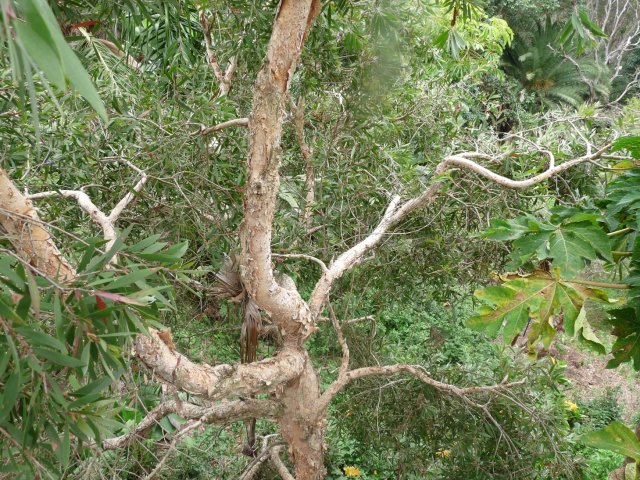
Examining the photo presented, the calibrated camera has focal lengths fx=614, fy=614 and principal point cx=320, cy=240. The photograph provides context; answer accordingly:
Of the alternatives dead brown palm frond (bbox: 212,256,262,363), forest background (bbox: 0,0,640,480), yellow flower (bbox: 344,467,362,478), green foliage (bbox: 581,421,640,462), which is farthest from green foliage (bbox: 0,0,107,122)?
yellow flower (bbox: 344,467,362,478)

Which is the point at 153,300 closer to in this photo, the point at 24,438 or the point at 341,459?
the point at 24,438

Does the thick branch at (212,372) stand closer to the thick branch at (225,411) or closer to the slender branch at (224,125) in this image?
the thick branch at (225,411)

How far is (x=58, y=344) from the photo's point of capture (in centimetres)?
114

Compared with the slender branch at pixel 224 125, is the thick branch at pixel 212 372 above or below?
below

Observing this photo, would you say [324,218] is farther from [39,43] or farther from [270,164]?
[39,43]

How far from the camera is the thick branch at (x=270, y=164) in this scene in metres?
2.01

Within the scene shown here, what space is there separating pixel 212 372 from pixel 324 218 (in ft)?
3.52

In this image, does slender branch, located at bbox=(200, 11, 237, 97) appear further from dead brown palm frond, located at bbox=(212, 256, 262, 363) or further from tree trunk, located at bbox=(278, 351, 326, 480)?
tree trunk, located at bbox=(278, 351, 326, 480)

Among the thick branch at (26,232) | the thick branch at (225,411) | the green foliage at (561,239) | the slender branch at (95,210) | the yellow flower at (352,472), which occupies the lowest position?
the yellow flower at (352,472)

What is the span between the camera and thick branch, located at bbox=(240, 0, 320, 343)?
201cm

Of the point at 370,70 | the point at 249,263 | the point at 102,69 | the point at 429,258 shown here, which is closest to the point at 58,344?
the point at 249,263

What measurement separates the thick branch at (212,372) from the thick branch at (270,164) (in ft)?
0.64

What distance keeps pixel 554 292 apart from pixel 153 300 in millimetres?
1224

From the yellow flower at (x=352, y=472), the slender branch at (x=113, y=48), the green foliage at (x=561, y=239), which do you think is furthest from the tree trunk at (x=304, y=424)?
the yellow flower at (x=352, y=472)
